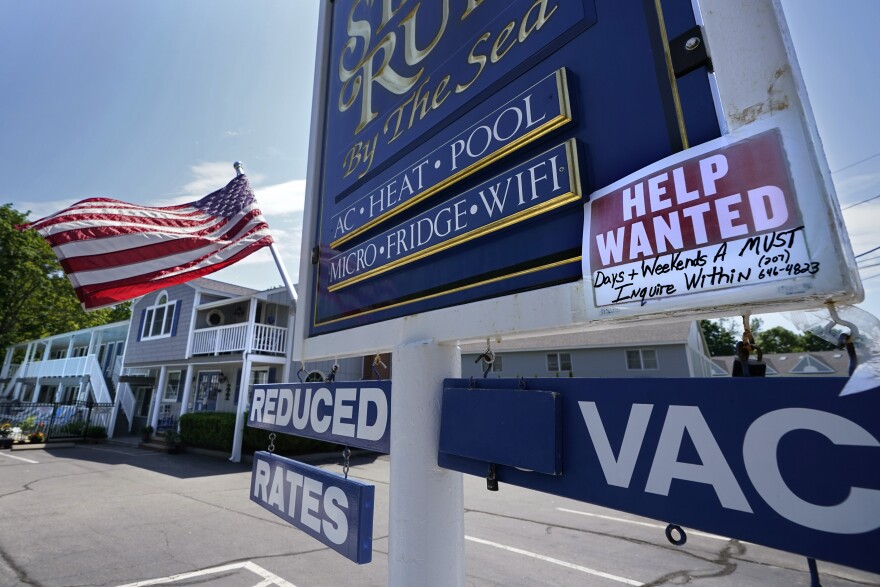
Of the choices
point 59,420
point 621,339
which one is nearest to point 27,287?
point 59,420

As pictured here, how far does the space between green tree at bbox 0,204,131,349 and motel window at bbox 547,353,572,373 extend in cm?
2965

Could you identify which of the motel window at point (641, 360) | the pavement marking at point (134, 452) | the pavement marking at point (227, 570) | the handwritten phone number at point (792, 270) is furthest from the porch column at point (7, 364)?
the handwritten phone number at point (792, 270)

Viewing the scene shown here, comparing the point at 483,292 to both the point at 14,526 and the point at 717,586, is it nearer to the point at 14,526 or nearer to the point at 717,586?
the point at 717,586

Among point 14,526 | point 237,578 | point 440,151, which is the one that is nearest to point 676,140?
point 440,151

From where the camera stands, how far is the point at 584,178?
1152mm

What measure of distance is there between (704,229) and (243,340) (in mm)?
16452

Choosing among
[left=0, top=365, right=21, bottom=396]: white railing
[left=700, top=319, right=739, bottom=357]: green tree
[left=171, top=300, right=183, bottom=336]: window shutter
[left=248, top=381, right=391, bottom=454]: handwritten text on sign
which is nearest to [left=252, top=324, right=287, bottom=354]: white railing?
[left=171, top=300, right=183, bottom=336]: window shutter

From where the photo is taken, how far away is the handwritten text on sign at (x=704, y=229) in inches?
31.0

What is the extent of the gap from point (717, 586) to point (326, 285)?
541 cm

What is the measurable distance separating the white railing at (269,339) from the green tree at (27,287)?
68.5 ft

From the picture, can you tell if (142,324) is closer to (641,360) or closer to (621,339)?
(621,339)

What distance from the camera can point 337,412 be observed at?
1802 millimetres

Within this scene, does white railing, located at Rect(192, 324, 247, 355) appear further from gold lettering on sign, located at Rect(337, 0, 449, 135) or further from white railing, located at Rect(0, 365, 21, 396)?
white railing, located at Rect(0, 365, 21, 396)

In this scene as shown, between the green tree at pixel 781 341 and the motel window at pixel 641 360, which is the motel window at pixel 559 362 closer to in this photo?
the motel window at pixel 641 360
